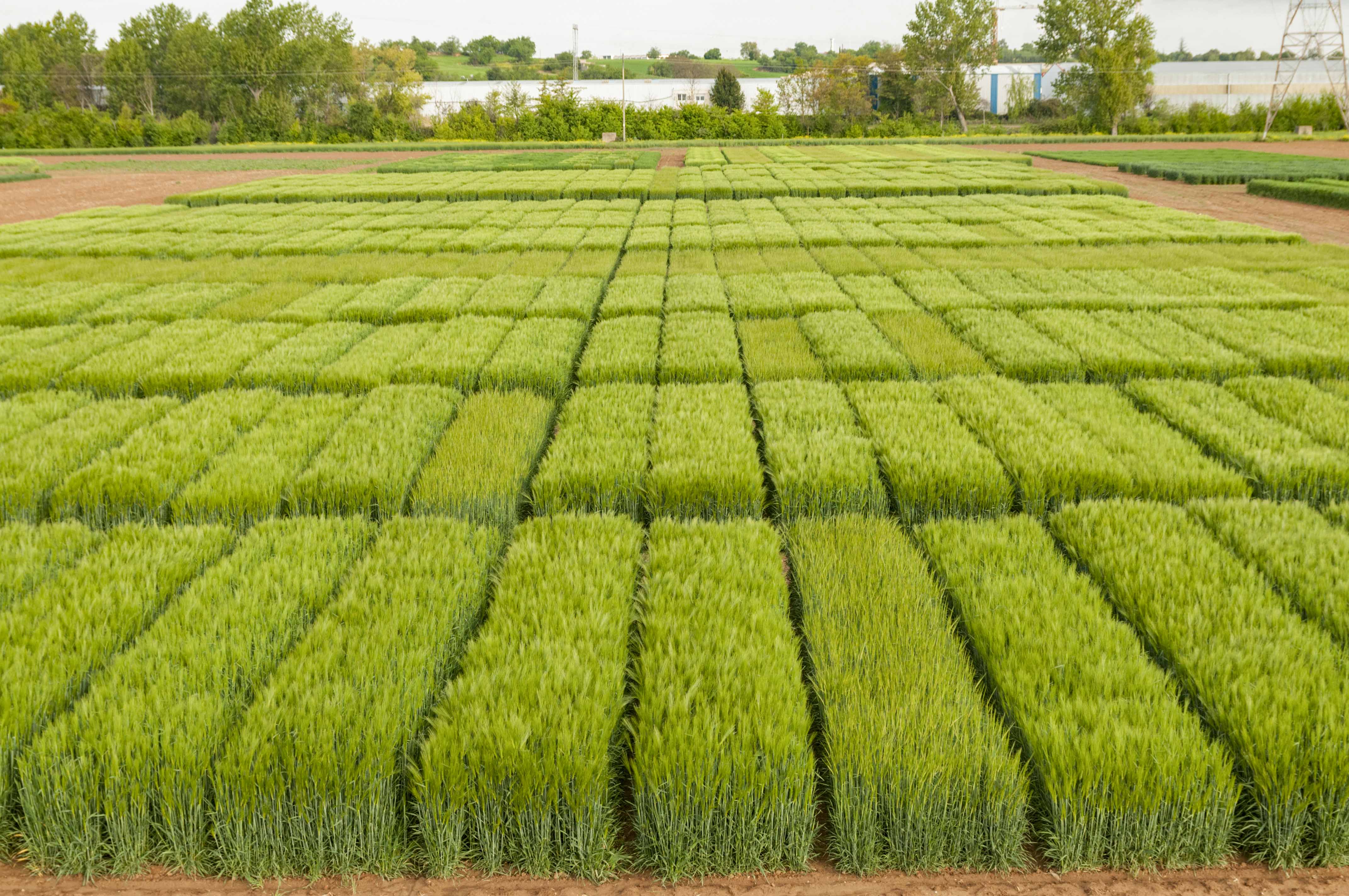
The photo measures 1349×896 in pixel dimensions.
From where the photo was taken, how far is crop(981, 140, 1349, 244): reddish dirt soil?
14.2m

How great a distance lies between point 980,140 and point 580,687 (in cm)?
5282

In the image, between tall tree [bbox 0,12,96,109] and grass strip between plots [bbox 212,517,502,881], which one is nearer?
grass strip between plots [bbox 212,517,502,881]

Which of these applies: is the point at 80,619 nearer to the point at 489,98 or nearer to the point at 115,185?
the point at 115,185

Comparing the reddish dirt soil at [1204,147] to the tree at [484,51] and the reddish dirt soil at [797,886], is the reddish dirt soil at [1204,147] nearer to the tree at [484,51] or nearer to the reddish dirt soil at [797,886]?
the reddish dirt soil at [797,886]

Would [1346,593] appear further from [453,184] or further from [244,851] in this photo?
[453,184]

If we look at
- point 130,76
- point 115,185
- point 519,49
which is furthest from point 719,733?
point 519,49

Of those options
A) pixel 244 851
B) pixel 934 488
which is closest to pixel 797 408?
pixel 934 488

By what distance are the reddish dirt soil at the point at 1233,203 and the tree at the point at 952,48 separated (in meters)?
34.5

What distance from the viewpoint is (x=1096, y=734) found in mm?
2297

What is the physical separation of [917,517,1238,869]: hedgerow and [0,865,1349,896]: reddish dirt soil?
0.06 meters

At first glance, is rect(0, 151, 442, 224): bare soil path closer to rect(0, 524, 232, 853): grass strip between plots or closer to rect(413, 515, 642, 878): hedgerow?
rect(0, 524, 232, 853): grass strip between plots

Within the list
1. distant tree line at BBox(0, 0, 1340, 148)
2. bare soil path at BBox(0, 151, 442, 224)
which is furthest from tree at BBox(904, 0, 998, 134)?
bare soil path at BBox(0, 151, 442, 224)

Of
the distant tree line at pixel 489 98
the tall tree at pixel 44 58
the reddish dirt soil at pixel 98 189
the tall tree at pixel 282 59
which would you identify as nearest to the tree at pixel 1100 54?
the distant tree line at pixel 489 98

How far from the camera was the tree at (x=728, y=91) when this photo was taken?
63.0 m
